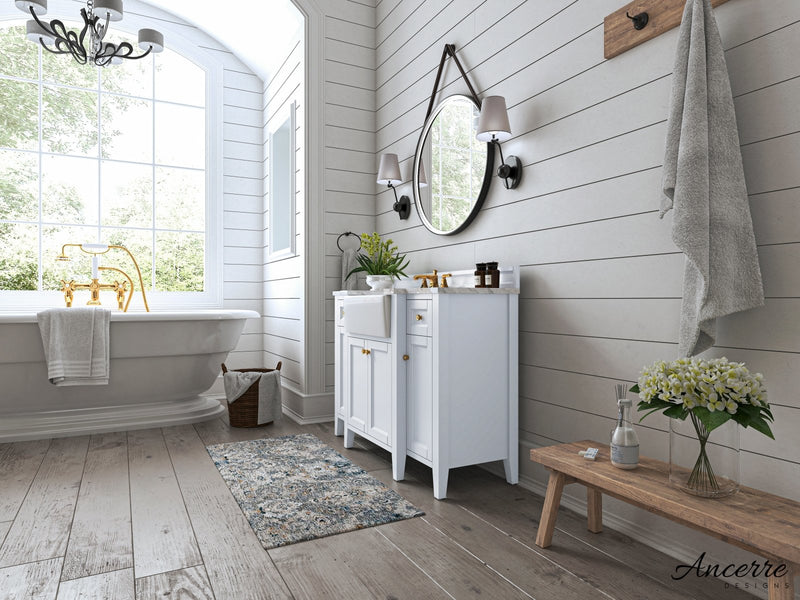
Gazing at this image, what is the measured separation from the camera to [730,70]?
155 centimetres

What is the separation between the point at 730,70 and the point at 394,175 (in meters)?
1.87

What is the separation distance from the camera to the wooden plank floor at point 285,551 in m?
1.46

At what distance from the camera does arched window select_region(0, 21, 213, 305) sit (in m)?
3.93

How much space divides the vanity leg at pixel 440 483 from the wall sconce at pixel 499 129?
1209 mm

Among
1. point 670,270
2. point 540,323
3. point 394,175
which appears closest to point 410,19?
point 394,175

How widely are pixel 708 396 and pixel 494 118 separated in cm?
143

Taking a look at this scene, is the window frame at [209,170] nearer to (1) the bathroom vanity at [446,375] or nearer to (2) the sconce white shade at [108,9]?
(2) the sconce white shade at [108,9]

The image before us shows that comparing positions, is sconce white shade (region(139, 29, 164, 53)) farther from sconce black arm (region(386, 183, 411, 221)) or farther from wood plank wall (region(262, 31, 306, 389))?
sconce black arm (region(386, 183, 411, 221))

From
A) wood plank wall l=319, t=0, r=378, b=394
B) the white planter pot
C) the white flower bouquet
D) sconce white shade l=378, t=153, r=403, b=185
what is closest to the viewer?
the white flower bouquet

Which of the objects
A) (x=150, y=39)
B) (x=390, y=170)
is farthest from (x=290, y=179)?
(x=150, y=39)

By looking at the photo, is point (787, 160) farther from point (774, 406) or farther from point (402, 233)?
point (402, 233)

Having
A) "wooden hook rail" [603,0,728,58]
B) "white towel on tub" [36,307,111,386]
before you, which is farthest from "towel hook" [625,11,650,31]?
"white towel on tub" [36,307,111,386]

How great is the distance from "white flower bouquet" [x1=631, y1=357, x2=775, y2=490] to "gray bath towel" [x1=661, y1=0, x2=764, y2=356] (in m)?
0.17

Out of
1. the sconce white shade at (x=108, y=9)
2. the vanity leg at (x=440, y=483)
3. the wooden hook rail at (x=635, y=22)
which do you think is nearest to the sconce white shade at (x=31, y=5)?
the sconce white shade at (x=108, y=9)
